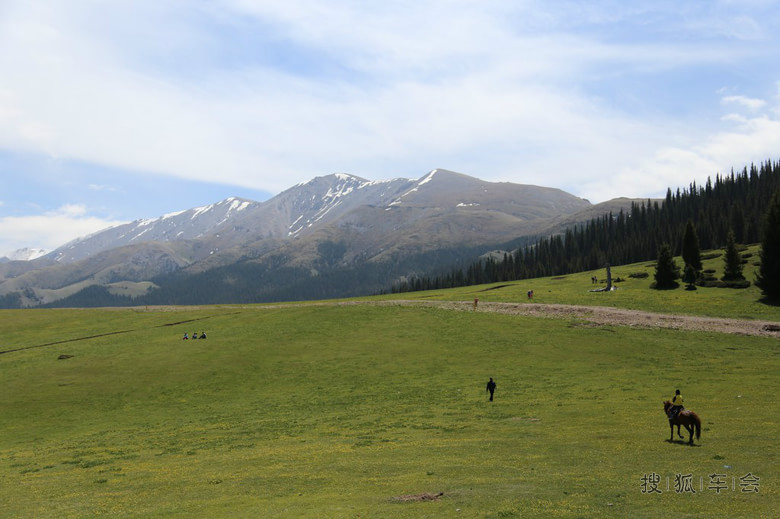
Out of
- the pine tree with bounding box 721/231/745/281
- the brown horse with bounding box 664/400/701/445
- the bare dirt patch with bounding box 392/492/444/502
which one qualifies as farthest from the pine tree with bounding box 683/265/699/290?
the bare dirt patch with bounding box 392/492/444/502

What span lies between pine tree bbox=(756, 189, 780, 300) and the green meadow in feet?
16.2

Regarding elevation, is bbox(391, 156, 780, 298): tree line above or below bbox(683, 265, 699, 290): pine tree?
above

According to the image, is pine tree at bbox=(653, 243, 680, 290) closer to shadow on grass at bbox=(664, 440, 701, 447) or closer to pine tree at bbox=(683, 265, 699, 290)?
pine tree at bbox=(683, 265, 699, 290)

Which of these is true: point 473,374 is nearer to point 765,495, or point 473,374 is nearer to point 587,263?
point 765,495

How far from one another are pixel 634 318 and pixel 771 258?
Result: 28160 millimetres

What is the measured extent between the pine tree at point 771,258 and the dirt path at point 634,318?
1712cm

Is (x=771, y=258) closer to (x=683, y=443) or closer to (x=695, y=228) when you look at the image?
(x=683, y=443)

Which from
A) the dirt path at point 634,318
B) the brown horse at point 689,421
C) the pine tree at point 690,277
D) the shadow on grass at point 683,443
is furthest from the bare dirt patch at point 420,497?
the pine tree at point 690,277

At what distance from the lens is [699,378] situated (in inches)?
1673

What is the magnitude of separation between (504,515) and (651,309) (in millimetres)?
66974

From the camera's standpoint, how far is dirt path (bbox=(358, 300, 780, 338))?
60.6 metres

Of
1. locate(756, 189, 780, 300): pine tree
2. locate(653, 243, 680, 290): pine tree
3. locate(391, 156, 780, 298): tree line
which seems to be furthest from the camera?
locate(391, 156, 780, 298): tree line

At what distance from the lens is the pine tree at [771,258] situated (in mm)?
74500

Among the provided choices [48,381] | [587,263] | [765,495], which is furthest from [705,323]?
[587,263]
